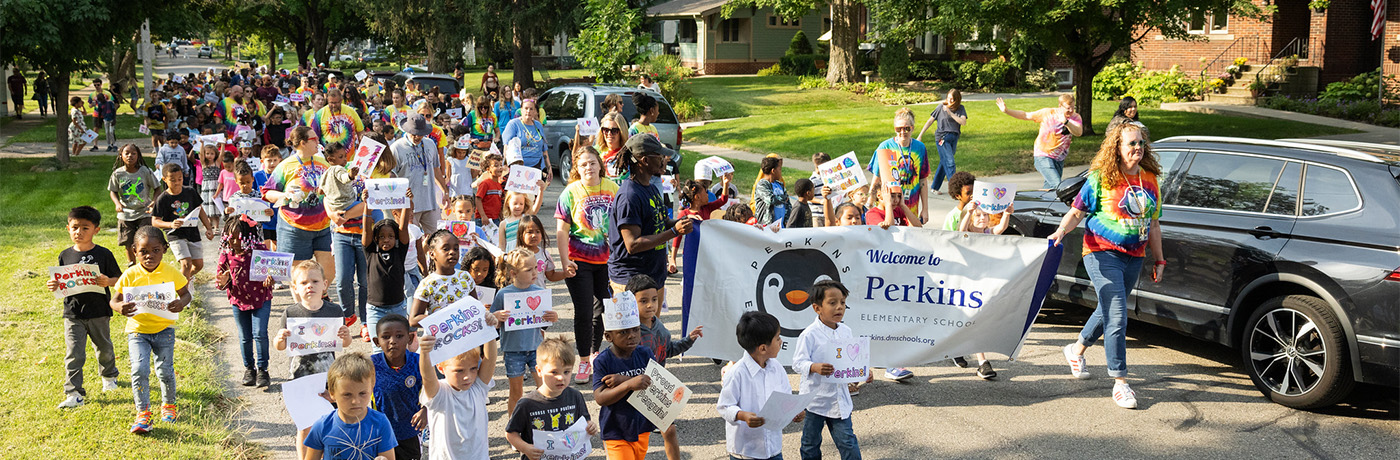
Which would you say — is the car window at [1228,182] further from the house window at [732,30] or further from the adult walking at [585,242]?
the house window at [732,30]

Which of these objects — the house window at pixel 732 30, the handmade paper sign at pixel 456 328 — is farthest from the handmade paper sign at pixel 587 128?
the house window at pixel 732 30

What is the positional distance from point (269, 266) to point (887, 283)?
13.7 feet

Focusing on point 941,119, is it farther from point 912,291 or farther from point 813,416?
point 813,416

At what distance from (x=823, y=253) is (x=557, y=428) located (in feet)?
9.88

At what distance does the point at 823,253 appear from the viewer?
7.22 metres

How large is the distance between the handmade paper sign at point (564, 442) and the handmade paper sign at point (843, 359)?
1.21 m

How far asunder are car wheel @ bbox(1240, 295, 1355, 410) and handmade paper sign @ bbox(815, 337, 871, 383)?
3.17 m

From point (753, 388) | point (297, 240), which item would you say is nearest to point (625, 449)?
point (753, 388)

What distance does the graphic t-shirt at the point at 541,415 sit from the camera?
15.2 feet

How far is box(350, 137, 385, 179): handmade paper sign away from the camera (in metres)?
8.58

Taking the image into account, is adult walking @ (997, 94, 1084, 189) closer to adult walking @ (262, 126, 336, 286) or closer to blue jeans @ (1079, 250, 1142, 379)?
blue jeans @ (1079, 250, 1142, 379)

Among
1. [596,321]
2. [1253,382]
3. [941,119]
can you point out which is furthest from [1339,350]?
[941,119]

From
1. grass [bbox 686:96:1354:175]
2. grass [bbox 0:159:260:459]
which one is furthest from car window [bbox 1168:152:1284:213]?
grass [bbox 686:96:1354:175]

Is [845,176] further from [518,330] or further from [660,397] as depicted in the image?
[660,397]
